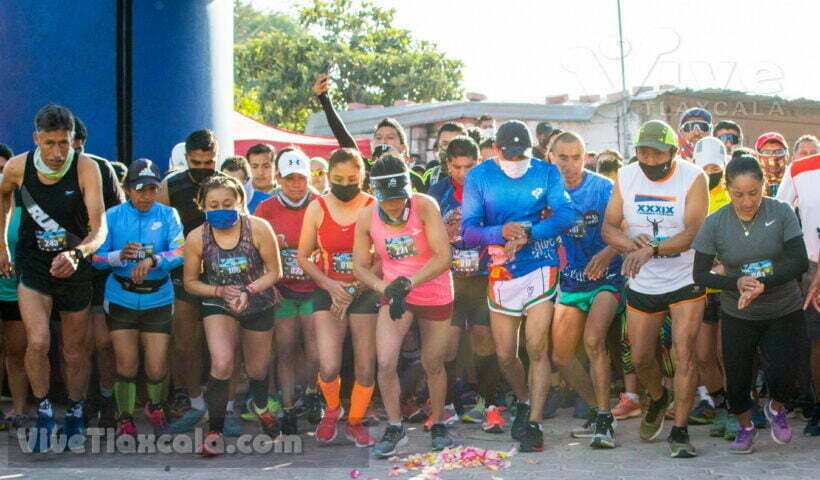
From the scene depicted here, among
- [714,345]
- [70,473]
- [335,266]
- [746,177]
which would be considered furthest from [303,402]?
[746,177]

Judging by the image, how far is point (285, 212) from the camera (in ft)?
26.1

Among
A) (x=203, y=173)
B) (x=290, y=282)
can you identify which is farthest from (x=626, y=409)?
(x=203, y=173)

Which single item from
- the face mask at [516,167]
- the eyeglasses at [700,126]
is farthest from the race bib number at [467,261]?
the eyeglasses at [700,126]

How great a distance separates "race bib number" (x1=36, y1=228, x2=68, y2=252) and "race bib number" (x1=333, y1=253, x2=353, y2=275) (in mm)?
1793

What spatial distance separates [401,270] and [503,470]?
146 cm

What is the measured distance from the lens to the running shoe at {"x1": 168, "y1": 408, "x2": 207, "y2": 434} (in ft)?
24.9

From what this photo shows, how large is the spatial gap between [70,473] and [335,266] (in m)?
2.16

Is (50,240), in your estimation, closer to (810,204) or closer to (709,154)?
(709,154)

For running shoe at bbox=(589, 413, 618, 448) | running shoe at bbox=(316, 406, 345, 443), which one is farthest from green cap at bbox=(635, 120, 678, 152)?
running shoe at bbox=(316, 406, 345, 443)

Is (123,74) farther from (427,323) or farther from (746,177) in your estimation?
(746,177)

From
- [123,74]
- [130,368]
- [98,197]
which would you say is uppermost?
[123,74]

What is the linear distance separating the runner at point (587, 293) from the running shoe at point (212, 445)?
238 cm

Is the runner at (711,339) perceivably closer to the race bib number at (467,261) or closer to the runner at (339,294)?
the race bib number at (467,261)

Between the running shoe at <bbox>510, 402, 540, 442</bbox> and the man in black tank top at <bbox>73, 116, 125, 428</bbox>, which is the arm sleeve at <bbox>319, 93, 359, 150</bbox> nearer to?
the man in black tank top at <bbox>73, 116, 125, 428</bbox>
